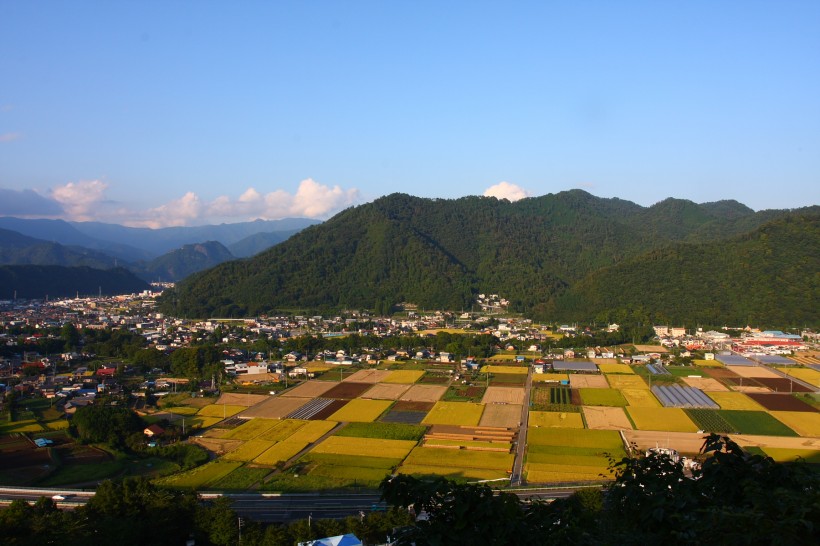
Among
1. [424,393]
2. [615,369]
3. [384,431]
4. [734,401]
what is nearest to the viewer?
[384,431]

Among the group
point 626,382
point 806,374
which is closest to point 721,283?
point 806,374

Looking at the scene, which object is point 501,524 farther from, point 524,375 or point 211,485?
point 524,375

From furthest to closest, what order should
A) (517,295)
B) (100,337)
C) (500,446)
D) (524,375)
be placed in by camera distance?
1. (517,295)
2. (100,337)
3. (524,375)
4. (500,446)

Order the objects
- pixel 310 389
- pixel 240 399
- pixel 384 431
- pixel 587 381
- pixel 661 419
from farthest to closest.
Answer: pixel 587 381, pixel 310 389, pixel 240 399, pixel 661 419, pixel 384 431

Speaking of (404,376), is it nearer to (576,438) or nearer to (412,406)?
(412,406)

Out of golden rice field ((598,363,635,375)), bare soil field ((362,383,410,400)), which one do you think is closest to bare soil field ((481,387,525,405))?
bare soil field ((362,383,410,400))

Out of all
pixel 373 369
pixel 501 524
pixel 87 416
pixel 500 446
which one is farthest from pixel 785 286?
pixel 501 524

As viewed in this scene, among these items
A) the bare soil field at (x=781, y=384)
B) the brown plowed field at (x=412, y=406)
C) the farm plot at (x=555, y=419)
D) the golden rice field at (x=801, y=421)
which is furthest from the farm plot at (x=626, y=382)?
the brown plowed field at (x=412, y=406)

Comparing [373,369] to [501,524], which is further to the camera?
[373,369]
